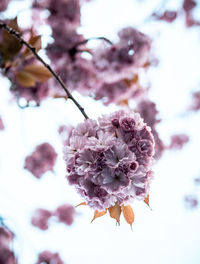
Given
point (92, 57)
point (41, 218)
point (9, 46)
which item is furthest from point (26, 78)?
point (41, 218)

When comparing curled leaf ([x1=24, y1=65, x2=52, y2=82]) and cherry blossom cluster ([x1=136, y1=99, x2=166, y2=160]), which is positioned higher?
cherry blossom cluster ([x1=136, y1=99, x2=166, y2=160])

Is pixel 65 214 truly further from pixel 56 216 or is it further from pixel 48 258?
pixel 48 258

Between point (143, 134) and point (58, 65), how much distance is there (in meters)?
1.00

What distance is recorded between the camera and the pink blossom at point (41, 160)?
8.45ft

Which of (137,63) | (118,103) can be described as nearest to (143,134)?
(137,63)

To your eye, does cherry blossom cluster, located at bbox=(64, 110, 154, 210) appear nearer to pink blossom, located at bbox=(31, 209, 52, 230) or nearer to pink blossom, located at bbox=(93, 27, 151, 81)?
pink blossom, located at bbox=(93, 27, 151, 81)

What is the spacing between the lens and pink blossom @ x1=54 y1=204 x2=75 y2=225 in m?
3.72

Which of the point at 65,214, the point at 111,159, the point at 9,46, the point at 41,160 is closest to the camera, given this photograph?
the point at 111,159

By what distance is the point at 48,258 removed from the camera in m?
3.13

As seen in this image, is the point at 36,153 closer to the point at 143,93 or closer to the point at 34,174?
the point at 34,174

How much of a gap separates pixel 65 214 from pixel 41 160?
57.7 inches

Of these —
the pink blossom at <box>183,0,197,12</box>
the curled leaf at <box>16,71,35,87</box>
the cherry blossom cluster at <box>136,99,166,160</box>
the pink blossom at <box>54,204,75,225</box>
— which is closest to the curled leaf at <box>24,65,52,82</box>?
the curled leaf at <box>16,71,35,87</box>

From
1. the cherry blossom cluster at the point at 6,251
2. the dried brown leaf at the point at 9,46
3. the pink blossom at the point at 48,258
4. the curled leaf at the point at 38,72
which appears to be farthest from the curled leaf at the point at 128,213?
the pink blossom at the point at 48,258

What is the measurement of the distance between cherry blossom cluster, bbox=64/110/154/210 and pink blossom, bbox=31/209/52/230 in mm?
3208
